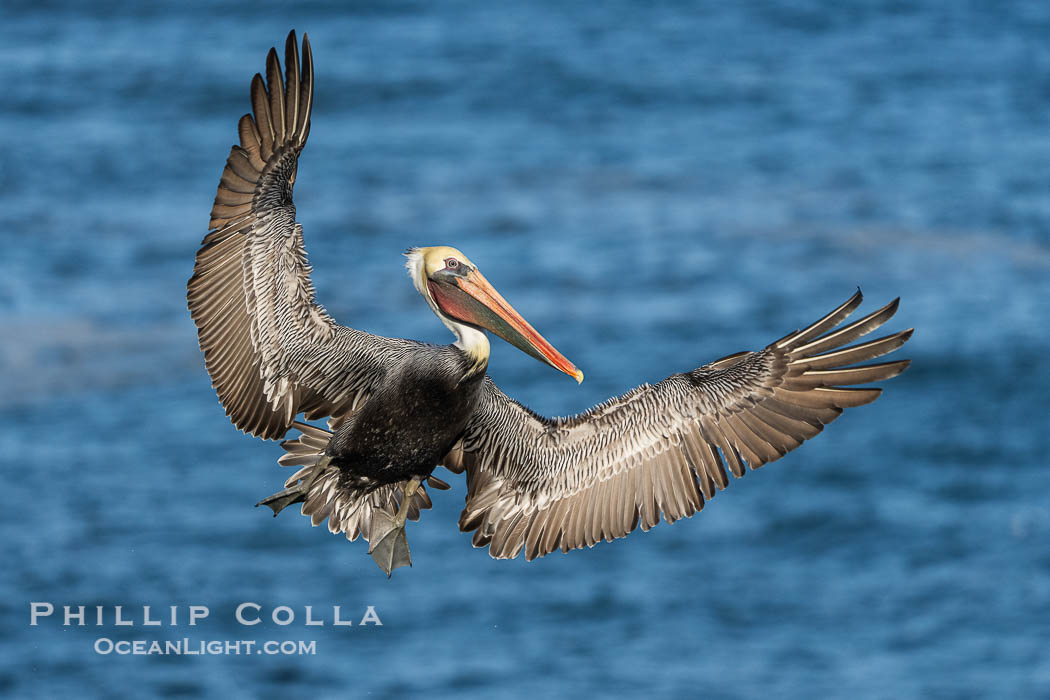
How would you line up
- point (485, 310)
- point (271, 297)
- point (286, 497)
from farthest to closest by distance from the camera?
1. point (286, 497)
2. point (271, 297)
3. point (485, 310)

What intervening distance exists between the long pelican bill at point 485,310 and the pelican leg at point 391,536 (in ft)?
4.58

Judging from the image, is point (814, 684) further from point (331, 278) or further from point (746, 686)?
point (331, 278)

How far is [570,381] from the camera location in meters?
40.4

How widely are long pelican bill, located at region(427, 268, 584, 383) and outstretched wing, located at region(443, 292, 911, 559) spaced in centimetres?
69

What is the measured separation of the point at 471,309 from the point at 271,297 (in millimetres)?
1465

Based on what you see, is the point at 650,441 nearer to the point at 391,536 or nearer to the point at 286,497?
the point at 391,536

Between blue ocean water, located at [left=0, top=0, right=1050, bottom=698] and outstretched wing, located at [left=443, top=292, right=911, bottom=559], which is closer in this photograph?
outstretched wing, located at [left=443, top=292, right=911, bottom=559]

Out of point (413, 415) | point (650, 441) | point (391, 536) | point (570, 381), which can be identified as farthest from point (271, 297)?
point (570, 381)

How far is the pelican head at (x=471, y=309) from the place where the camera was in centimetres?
1166

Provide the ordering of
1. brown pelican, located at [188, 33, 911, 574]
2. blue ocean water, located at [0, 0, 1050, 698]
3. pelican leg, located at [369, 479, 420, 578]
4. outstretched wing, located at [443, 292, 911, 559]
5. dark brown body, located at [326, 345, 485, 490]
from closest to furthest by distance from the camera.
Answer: dark brown body, located at [326, 345, 485, 490], brown pelican, located at [188, 33, 911, 574], outstretched wing, located at [443, 292, 911, 559], pelican leg, located at [369, 479, 420, 578], blue ocean water, located at [0, 0, 1050, 698]

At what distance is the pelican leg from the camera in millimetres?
12305

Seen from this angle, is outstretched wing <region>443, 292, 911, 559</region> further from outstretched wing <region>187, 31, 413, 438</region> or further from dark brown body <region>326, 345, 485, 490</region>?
outstretched wing <region>187, 31, 413, 438</region>

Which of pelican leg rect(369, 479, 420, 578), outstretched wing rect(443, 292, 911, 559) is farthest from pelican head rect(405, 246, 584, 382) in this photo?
pelican leg rect(369, 479, 420, 578)

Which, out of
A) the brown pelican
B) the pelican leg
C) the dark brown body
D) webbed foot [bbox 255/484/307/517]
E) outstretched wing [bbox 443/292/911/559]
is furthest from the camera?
the pelican leg
